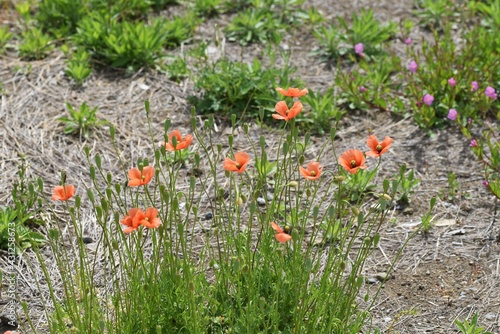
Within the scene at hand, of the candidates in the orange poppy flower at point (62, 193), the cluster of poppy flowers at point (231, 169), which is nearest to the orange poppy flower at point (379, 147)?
the cluster of poppy flowers at point (231, 169)

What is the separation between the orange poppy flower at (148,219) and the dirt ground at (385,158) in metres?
1.03

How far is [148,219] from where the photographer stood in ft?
7.16

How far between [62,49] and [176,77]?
0.72 metres

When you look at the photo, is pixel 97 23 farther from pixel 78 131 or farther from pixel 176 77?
pixel 78 131

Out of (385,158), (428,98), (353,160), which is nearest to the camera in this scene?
(353,160)

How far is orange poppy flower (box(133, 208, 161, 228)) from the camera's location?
2146mm

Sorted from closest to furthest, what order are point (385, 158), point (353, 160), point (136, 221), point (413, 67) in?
point (136, 221), point (353, 160), point (385, 158), point (413, 67)

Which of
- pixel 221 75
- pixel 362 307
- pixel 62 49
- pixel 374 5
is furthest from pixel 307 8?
pixel 362 307

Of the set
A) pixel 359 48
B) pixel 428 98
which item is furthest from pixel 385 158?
pixel 359 48

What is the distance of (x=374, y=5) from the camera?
539 centimetres

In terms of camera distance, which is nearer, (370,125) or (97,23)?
(370,125)

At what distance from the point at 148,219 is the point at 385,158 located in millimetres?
Answer: 1991

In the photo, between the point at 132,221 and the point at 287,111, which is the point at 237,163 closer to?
the point at 287,111

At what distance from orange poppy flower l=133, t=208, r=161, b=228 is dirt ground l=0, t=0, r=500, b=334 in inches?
40.5
